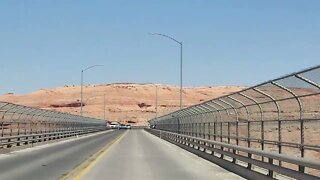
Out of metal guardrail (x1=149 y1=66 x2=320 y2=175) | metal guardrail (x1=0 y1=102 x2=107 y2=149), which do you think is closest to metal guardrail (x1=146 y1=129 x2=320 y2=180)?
metal guardrail (x1=149 y1=66 x2=320 y2=175)

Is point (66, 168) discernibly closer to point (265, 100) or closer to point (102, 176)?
point (102, 176)

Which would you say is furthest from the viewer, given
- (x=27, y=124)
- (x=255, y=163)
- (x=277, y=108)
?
(x=27, y=124)

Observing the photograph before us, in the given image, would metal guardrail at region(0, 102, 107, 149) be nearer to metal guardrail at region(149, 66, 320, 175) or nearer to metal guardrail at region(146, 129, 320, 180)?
metal guardrail at region(149, 66, 320, 175)

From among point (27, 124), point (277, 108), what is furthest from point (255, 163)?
point (27, 124)

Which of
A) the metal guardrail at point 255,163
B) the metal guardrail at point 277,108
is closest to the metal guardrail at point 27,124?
the metal guardrail at point 277,108

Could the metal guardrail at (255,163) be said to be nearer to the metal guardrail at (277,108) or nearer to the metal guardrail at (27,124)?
the metal guardrail at (277,108)

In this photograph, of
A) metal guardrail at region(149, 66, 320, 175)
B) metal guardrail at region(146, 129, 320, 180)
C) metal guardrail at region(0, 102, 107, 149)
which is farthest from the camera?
metal guardrail at region(0, 102, 107, 149)

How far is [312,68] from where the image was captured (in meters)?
13.2

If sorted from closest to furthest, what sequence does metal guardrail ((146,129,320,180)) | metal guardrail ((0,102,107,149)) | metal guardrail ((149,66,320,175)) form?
1. metal guardrail ((146,129,320,180))
2. metal guardrail ((149,66,320,175))
3. metal guardrail ((0,102,107,149))

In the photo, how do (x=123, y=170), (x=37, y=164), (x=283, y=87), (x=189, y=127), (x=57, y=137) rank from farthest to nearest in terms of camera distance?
(x=57, y=137)
(x=189, y=127)
(x=37, y=164)
(x=123, y=170)
(x=283, y=87)

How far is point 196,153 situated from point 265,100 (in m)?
10.6

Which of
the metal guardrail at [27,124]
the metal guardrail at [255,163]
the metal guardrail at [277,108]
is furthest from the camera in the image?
the metal guardrail at [27,124]

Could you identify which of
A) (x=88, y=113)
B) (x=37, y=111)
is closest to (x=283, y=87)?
(x=37, y=111)

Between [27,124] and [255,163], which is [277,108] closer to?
[255,163]
